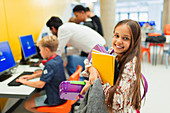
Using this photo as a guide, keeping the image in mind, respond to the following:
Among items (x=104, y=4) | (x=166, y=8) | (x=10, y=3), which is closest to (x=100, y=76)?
(x=10, y=3)

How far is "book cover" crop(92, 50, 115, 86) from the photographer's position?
89 centimetres

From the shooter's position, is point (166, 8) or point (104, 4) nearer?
point (104, 4)

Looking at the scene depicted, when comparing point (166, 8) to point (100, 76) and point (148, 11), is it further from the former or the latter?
point (100, 76)

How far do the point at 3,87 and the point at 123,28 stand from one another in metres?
1.50

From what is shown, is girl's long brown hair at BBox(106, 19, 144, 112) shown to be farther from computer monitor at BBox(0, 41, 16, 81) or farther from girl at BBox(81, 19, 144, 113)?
computer monitor at BBox(0, 41, 16, 81)

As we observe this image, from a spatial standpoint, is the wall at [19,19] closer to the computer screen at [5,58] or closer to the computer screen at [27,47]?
the computer screen at [27,47]

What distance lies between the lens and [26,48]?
2816 millimetres

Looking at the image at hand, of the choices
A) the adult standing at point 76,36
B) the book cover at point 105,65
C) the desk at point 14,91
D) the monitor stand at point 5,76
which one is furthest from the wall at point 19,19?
the book cover at point 105,65

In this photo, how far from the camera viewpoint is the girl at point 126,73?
95 cm

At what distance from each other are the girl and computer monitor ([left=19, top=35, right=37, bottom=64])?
198 centimetres

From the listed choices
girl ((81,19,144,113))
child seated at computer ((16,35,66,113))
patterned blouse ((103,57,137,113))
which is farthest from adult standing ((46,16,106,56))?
patterned blouse ((103,57,137,113))

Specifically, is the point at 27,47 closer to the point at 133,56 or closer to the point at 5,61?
the point at 5,61

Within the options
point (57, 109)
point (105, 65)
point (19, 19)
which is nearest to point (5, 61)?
point (57, 109)

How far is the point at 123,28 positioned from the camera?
3.30 ft
